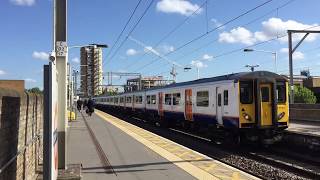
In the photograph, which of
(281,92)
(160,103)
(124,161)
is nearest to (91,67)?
(160,103)

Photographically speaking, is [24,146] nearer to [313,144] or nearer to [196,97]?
[313,144]

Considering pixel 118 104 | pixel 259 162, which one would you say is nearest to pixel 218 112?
pixel 259 162

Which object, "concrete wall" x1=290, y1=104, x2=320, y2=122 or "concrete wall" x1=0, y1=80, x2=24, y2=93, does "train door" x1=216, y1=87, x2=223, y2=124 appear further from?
"concrete wall" x1=290, y1=104, x2=320, y2=122

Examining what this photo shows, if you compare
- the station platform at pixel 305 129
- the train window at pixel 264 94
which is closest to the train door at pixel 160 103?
the station platform at pixel 305 129

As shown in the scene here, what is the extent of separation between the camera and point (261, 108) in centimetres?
1831

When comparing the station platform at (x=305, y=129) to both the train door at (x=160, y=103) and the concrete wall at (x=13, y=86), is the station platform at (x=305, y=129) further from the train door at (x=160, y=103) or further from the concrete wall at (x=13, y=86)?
the concrete wall at (x=13, y=86)

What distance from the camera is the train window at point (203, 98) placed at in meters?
21.4

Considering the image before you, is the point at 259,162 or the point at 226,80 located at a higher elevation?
the point at 226,80

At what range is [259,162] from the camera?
1587 centimetres

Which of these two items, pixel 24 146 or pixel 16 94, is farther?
pixel 24 146

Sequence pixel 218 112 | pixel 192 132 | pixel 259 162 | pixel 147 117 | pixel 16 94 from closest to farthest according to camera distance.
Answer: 1. pixel 16 94
2. pixel 259 162
3. pixel 218 112
4. pixel 192 132
5. pixel 147 117

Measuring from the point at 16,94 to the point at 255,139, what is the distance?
12.8 metres

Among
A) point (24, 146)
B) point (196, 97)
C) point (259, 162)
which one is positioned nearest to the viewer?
point (24, 146)

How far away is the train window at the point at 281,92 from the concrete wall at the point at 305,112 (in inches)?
547
